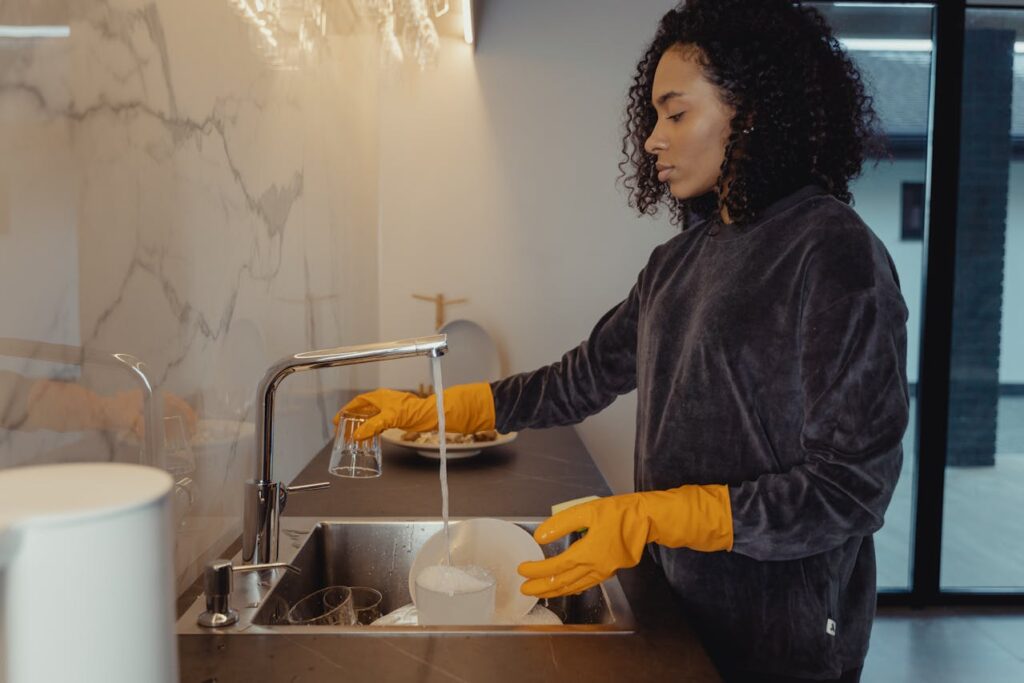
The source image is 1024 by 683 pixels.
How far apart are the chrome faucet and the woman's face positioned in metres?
0.45

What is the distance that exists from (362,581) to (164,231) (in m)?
0.64

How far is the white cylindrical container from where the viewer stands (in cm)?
33

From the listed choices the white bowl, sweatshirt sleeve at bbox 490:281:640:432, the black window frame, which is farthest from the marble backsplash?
the black window frame

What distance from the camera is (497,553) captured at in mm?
1186

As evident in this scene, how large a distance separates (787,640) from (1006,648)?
208cm

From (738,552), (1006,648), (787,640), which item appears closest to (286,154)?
(738,552)

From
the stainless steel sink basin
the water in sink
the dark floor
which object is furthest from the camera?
the dark floor

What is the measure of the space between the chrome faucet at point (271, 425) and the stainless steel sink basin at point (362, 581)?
0.15 feet

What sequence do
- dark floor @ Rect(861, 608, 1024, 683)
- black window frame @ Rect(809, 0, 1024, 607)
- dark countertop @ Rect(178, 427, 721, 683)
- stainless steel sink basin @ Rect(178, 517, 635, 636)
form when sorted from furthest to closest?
1. black window frame @ Rect(809, 0, 1024, 607)
2. dark floor @ Rect(861, 608, 1024, 683)
3. stainless steel sink basin @ Rect(178, 517, 635, 636)
4. dark countertop @ Rect(178, 427, 721, 683)

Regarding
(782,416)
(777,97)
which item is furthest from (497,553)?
(777,97)

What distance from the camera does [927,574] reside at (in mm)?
3000

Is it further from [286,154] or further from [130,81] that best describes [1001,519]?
[130,81]

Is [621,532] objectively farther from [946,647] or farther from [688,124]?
[946,647]

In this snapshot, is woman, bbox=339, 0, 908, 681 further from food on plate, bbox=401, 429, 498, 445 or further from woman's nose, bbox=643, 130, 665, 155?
food on plate, bbox=401, 429, 498, 445
